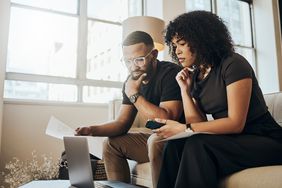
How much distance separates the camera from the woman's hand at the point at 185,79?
1214mm

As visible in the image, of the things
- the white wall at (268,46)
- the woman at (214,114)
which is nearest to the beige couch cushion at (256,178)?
the woman at (214,114)

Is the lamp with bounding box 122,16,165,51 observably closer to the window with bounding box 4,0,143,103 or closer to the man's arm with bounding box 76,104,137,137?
the window with bounding box 4,0,143,103

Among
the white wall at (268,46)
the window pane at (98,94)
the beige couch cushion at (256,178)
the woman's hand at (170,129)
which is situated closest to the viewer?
the beige couch cushion at (256,178)

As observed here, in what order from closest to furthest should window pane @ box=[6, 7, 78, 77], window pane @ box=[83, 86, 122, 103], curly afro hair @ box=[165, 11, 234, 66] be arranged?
curly afro hair @ box=[165, 11, 234, 66]
window pane @ box=[6, 7, 78, 77]
window pane @ box=[83, 86, 122, 103]

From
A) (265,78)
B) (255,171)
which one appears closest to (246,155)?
(255,171)

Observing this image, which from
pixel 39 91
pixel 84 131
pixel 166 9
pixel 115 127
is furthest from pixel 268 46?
pixel 84 131

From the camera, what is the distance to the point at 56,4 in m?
2.92

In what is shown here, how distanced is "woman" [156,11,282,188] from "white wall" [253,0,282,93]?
3161 mm

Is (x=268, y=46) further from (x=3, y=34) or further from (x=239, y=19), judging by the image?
(x=3, y=34)

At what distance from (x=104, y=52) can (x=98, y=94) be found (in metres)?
0.47

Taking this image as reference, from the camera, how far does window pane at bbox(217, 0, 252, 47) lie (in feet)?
13.8

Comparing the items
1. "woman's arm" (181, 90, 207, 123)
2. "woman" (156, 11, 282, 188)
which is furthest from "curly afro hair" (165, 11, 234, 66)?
"woman's arm" (181, 90, 207, 123)

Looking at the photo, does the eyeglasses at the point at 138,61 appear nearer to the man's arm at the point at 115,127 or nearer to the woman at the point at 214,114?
the woman at the point at 214,114

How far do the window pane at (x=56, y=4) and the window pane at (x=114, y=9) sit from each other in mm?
179
